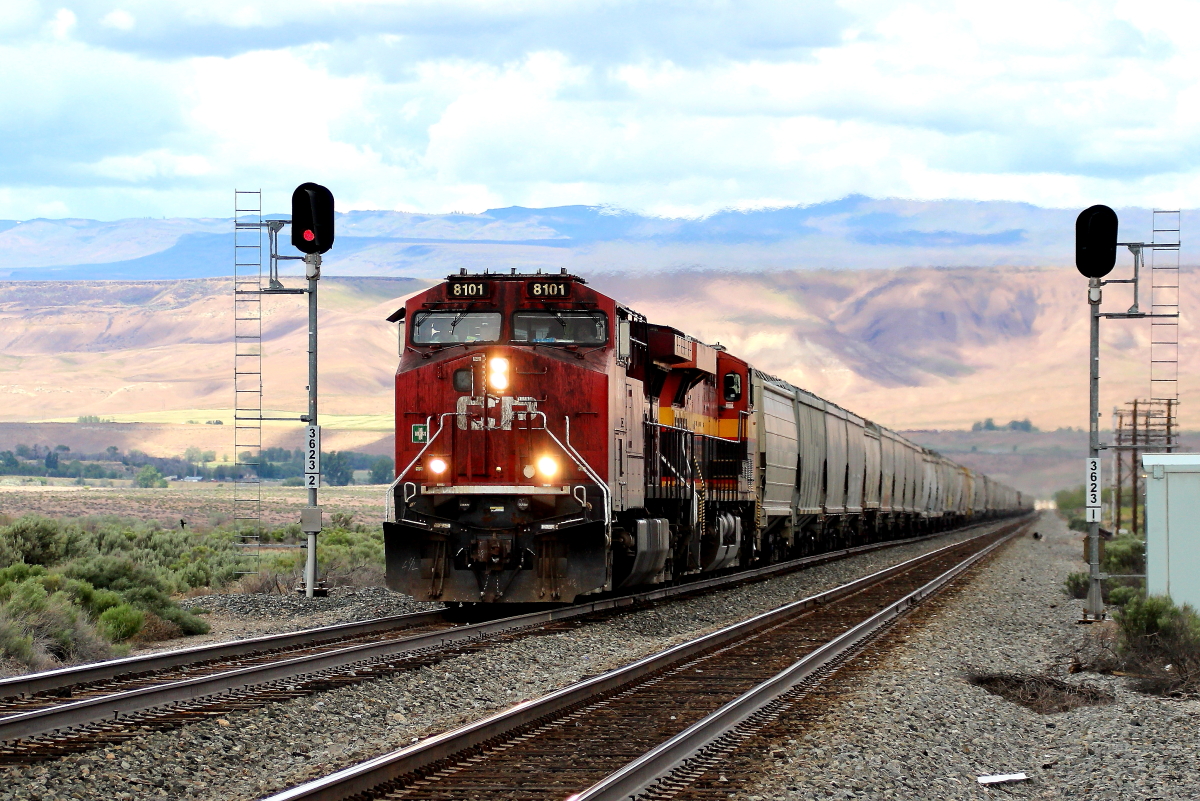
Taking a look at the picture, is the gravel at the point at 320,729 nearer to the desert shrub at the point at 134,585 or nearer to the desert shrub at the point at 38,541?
the desert shrub at the point at 134,585

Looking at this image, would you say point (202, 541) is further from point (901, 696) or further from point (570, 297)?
point (901, 696)

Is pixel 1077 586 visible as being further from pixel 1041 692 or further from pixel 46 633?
pixel 46 633

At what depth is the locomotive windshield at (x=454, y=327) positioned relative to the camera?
16.1m

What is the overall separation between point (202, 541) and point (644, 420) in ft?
57.7

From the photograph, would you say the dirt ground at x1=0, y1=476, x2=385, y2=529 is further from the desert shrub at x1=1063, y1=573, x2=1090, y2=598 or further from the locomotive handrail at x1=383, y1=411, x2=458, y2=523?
the locomotive handrail at x1=383, y1=411, x2=458, y2=523

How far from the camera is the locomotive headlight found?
51.4 ft

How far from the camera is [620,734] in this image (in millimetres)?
9016

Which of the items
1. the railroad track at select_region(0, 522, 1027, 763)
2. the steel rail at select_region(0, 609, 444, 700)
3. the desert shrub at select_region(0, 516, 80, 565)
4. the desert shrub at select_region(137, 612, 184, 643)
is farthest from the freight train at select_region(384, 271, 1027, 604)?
the desert shrub at select_region(0, 516, 80, 565)

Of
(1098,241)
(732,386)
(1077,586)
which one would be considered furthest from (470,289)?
(1077,586)

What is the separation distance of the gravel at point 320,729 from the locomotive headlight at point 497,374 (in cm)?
290

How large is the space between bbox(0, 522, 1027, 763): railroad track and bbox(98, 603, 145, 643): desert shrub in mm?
2443

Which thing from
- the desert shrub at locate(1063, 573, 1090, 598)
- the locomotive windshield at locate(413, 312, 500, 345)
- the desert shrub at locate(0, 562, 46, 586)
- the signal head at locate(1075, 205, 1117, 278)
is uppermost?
the signal head at locate(1075, 205, 1117, 278)

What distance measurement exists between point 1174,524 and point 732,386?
9402mm

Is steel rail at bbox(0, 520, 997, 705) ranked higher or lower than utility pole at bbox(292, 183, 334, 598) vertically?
lower
